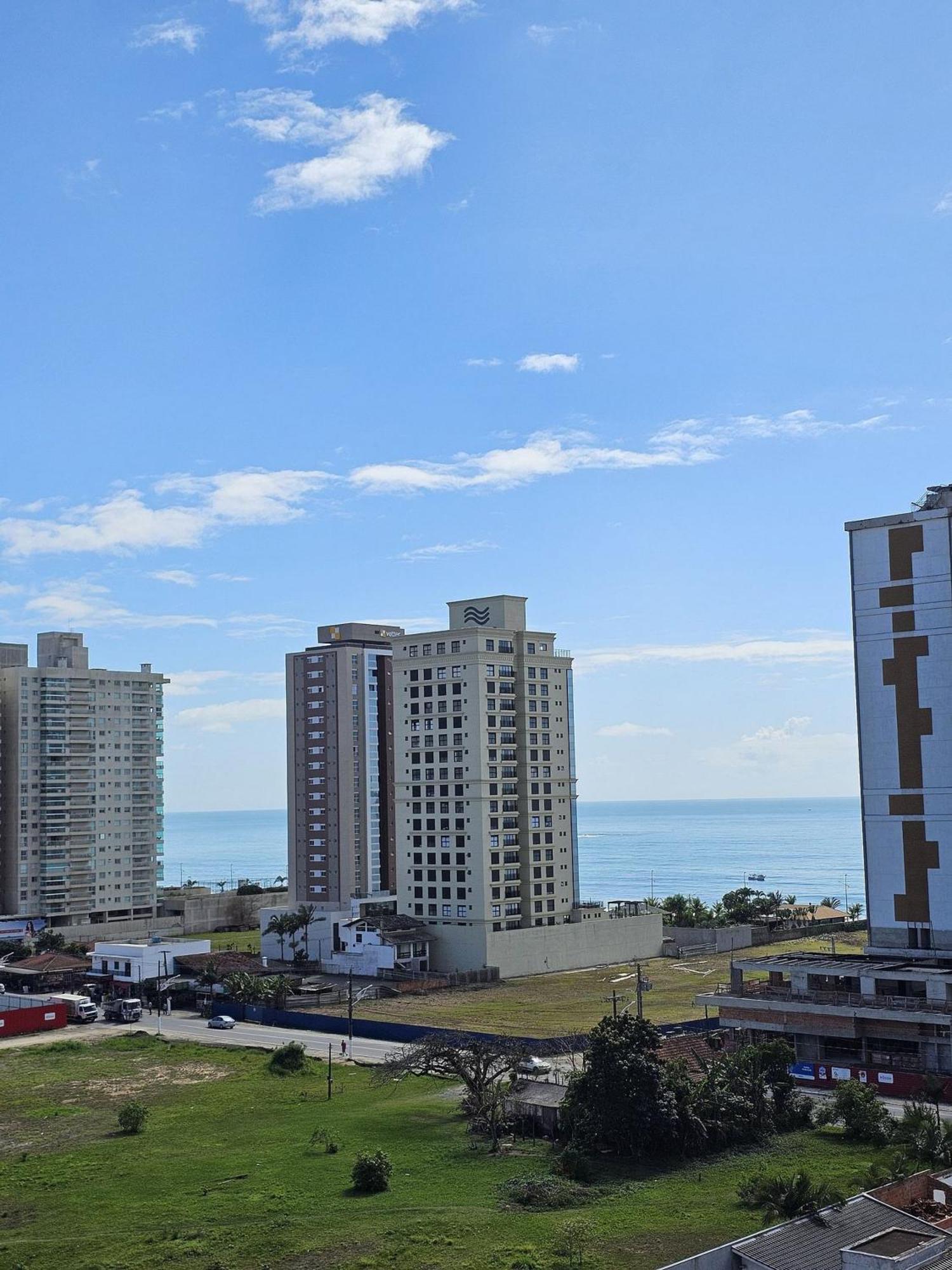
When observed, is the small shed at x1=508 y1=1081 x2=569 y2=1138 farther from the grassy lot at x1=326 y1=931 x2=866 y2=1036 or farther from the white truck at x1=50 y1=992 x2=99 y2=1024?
the white truck at x1=50 y1=992 x2=99 y2=1024

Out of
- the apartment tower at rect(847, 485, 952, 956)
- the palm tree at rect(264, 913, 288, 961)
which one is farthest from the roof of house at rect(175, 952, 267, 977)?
the apartment tower at rect(847, 485, 952, 956)

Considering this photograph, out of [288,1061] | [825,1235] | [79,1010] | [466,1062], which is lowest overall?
[79,1010]

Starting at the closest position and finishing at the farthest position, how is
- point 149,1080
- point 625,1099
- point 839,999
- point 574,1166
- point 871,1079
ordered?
point 574,1166 → point 625,1099 → point 871,1079 → point 839,999 → point 149,1080

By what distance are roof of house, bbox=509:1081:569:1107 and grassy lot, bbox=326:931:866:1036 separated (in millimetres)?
17393

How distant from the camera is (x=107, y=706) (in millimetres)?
140750

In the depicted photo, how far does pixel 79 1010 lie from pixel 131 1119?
34.3 m

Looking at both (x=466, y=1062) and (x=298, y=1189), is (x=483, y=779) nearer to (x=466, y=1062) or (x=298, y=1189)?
(x=466, y=1062)

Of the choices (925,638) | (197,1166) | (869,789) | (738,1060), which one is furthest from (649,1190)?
(925,638)

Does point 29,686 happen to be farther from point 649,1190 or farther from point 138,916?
point 649,1190

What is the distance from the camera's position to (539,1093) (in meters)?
51.7

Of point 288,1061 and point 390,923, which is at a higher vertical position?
point 390,923

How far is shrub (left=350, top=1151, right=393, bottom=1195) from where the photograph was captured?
41625mm

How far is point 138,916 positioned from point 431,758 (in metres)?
50.2

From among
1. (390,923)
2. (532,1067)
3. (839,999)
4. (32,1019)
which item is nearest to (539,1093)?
(532,1067)
